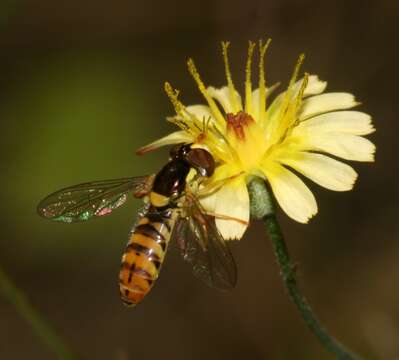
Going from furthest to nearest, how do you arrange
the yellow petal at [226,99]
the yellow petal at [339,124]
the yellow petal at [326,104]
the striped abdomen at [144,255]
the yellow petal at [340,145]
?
the yellow petal at [226,99], the yellow petal at [326,104], the yellow petal at [339,124], the yellow petal at [340,145], the striped abdomen at [144,255]

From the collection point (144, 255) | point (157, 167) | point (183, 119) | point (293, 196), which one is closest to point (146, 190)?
point (183, 119)

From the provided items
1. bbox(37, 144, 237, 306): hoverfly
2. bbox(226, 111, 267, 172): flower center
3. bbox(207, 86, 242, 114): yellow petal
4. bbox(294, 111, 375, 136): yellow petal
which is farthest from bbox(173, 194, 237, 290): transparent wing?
bbox(207, 86, 242, 114): yellow petal

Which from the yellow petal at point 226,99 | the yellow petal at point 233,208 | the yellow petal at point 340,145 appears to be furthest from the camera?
the yellow petal at point 226,99

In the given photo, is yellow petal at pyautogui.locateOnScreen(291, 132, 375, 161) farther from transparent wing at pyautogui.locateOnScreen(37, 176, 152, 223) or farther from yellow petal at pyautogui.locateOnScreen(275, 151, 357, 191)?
transparent wing at pyautogui.locateOnScreen(37, 176, 152, 223)

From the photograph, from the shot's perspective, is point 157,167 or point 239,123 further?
point 157,167

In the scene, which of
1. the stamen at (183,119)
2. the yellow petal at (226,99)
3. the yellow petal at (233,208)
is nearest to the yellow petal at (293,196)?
the yellow petal at (233,208)

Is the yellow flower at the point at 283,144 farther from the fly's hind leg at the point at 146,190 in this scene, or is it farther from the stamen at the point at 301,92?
the fly's hind leg at the point at 146,190

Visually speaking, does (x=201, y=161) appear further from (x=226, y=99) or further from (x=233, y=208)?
(x=226, y=99)

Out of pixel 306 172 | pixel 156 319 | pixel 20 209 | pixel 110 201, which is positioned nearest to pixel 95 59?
pixel 20 209
